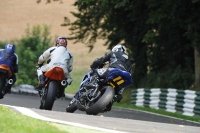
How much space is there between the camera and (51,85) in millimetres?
15750

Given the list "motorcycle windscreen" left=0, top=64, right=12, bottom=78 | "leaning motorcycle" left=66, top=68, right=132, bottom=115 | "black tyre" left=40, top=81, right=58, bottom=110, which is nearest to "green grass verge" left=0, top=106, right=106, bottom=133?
"leaning motorcycle" left=66, top=68, right=132, bottom=115

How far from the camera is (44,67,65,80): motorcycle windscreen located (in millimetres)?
15758

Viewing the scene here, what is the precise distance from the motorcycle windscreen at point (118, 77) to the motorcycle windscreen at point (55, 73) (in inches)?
63.4

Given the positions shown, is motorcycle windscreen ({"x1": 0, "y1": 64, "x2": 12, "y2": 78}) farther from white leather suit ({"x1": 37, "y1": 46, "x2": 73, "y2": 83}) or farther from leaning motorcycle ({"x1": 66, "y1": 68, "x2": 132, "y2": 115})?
leaning motorcycle ({"x1": 66, "y1": 68, "x2": 132, "y2": 115})

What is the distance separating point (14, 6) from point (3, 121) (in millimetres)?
63464

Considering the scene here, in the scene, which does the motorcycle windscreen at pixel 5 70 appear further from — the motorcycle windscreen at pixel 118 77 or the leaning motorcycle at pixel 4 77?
the motorcycle windscreen at pixel 118 77

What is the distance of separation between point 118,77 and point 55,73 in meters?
1.80

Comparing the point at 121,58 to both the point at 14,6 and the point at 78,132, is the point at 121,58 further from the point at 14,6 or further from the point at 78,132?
the point at 14,6

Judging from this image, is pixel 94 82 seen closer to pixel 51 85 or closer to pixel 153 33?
pixel 51 85

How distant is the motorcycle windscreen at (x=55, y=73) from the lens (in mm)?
15758

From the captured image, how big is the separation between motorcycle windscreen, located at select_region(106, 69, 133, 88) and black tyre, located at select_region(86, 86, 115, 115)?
0.23 metres

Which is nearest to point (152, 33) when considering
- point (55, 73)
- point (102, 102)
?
point (55, 73)

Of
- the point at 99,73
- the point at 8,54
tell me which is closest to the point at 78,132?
the point at 99,73

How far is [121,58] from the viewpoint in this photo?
48.8 feet
